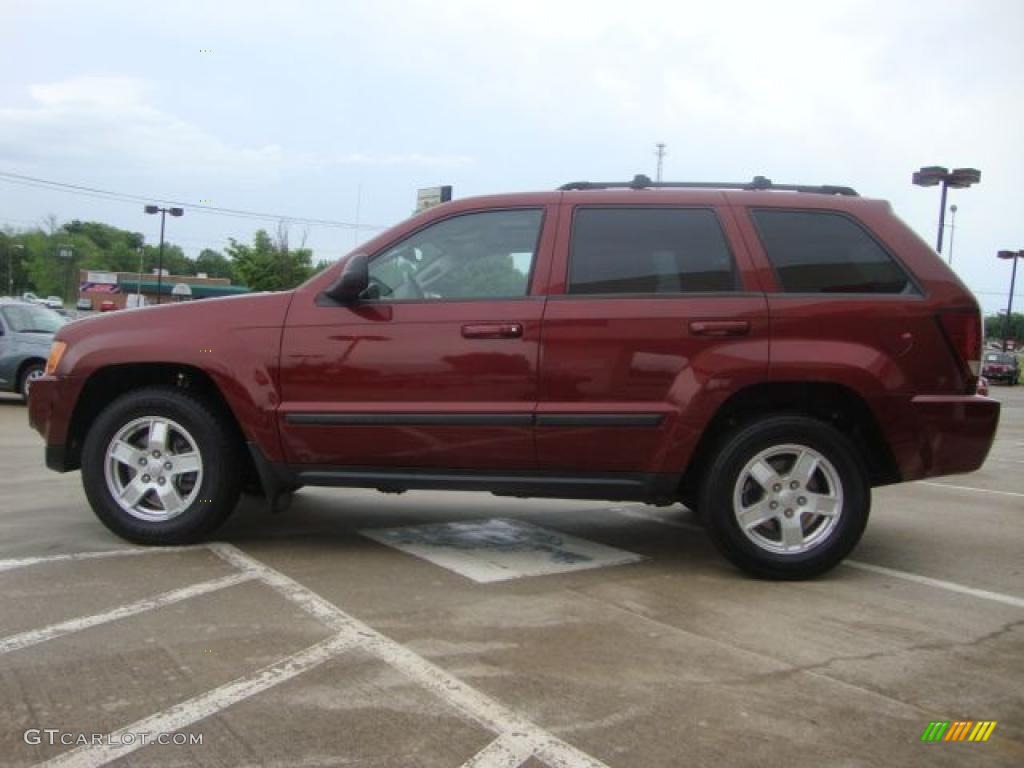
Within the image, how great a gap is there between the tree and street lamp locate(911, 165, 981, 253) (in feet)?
72.1

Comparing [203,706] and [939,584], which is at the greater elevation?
[939,584]

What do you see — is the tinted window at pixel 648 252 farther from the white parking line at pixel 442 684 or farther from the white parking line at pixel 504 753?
the white parking line at pixel 504 753

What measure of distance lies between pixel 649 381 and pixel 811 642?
4.75ft

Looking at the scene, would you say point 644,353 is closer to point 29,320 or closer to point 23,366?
point 23,366

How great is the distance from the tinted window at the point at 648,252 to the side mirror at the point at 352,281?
3.48 ft

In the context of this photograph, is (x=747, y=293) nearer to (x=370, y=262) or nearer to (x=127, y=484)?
(x=370, y=262)

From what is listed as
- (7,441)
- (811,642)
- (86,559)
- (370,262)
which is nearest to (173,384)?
(86,559)

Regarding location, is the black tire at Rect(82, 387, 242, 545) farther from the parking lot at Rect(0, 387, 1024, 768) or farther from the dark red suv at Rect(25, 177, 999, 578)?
the parking lot at Rect(0, 387, 1024, 768)

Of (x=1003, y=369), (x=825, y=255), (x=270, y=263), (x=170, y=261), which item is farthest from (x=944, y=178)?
(x=170, y=261)

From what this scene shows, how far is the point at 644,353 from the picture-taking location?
4.46 metres

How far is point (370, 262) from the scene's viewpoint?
4.74 m

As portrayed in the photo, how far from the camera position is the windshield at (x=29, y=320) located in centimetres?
1390

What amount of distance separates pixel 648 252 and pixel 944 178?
22.5 metres

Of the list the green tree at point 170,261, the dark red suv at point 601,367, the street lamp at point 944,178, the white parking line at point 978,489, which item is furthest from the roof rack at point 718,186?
the green tree at point 170,261
